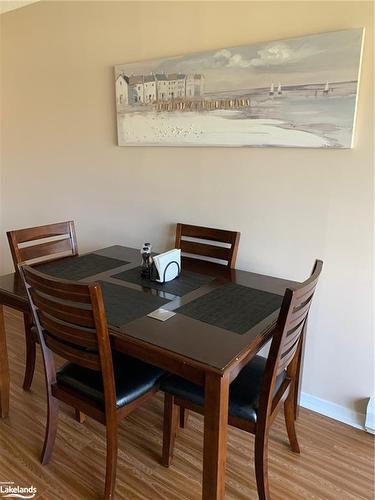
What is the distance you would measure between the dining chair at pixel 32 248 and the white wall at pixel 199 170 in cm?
48

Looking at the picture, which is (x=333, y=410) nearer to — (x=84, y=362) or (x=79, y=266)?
(x=84, y=362)

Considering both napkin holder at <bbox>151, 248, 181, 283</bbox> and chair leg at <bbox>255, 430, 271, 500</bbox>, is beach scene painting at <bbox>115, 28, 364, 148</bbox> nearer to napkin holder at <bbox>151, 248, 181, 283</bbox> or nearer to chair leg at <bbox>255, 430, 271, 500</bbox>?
napkin holder at <bbox>151, 248, 181, 283</bbox>

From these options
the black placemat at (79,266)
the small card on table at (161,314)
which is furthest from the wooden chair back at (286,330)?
the black placemat at (79,266)

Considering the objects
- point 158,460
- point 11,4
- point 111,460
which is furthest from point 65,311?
point 11,4

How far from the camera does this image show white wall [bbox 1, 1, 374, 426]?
1836mm

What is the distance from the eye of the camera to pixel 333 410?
2.07 m

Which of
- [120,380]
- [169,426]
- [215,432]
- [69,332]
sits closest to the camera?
[215,432]

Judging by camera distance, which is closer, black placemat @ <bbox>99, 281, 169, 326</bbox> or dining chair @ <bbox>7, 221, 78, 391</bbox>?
black placemat @ <bbox>99, 281, 169, 326</bbox>

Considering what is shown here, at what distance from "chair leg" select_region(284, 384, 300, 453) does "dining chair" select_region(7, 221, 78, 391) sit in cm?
135

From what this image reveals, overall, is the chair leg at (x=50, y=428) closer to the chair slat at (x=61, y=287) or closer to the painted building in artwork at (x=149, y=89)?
the chair slat at (x=61, y=287)

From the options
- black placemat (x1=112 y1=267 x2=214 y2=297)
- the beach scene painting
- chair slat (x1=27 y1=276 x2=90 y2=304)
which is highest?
the beach scene painting

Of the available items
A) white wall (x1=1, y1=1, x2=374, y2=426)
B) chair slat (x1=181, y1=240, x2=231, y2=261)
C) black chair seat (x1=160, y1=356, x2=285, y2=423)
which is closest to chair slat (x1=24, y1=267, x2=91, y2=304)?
black chair seat (x1=160, y1=356, x2=285, y2=423)

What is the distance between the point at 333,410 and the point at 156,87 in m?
2.10

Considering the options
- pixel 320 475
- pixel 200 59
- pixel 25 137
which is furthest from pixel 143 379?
pixel 25 137
